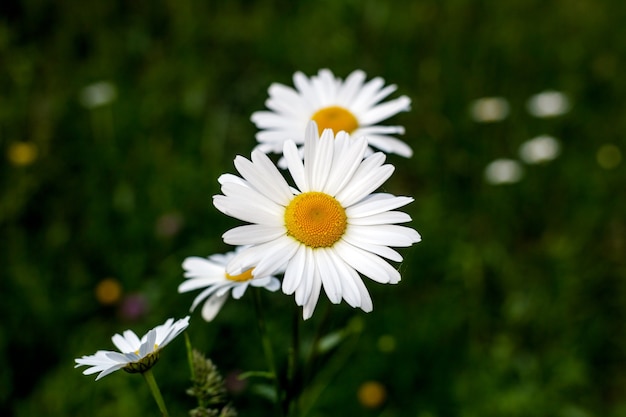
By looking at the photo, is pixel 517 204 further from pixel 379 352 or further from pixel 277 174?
pixel 277 174

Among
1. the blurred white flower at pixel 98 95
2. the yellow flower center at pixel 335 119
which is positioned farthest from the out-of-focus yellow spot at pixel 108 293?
the yellow flower center at pixel 335 119

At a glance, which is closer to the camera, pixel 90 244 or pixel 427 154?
pixel 90 244

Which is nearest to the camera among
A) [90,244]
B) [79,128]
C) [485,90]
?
[90,244]

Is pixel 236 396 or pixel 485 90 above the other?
pixel 485 90

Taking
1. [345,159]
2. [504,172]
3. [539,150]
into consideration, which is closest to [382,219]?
[345,159]

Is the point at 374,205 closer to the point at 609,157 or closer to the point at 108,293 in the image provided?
the point at 108,293

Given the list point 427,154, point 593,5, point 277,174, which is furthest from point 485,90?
point 277,174

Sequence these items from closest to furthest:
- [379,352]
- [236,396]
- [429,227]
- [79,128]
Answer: [236,396], [379,352], [429,227], [79,128]

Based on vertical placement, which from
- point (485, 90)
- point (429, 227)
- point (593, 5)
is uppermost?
point (593, 5)
